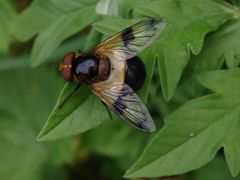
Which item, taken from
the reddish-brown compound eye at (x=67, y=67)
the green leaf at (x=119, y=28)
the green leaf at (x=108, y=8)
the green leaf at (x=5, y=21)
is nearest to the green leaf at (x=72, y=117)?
the reddish-brown compound eye at (x=67, y=67)

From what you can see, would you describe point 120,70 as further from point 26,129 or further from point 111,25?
point 26,129

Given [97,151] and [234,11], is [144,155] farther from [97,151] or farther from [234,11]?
[97,151]

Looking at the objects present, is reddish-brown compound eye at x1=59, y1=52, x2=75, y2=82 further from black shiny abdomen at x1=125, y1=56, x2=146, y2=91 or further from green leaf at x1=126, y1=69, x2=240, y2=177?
green leaf at x1=126, y1=69, x2=240, y2=177

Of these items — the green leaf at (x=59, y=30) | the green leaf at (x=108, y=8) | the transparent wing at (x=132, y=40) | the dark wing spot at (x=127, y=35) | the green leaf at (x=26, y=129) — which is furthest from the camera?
the green leaf at (x=26, y=129)

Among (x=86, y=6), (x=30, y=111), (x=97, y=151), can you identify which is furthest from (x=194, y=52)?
(x=30, y=111)

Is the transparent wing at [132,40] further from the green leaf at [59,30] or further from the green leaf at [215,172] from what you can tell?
the green leaf at [215,172]

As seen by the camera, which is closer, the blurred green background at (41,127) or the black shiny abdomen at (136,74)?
the black shiny abdomen at (136,74)
